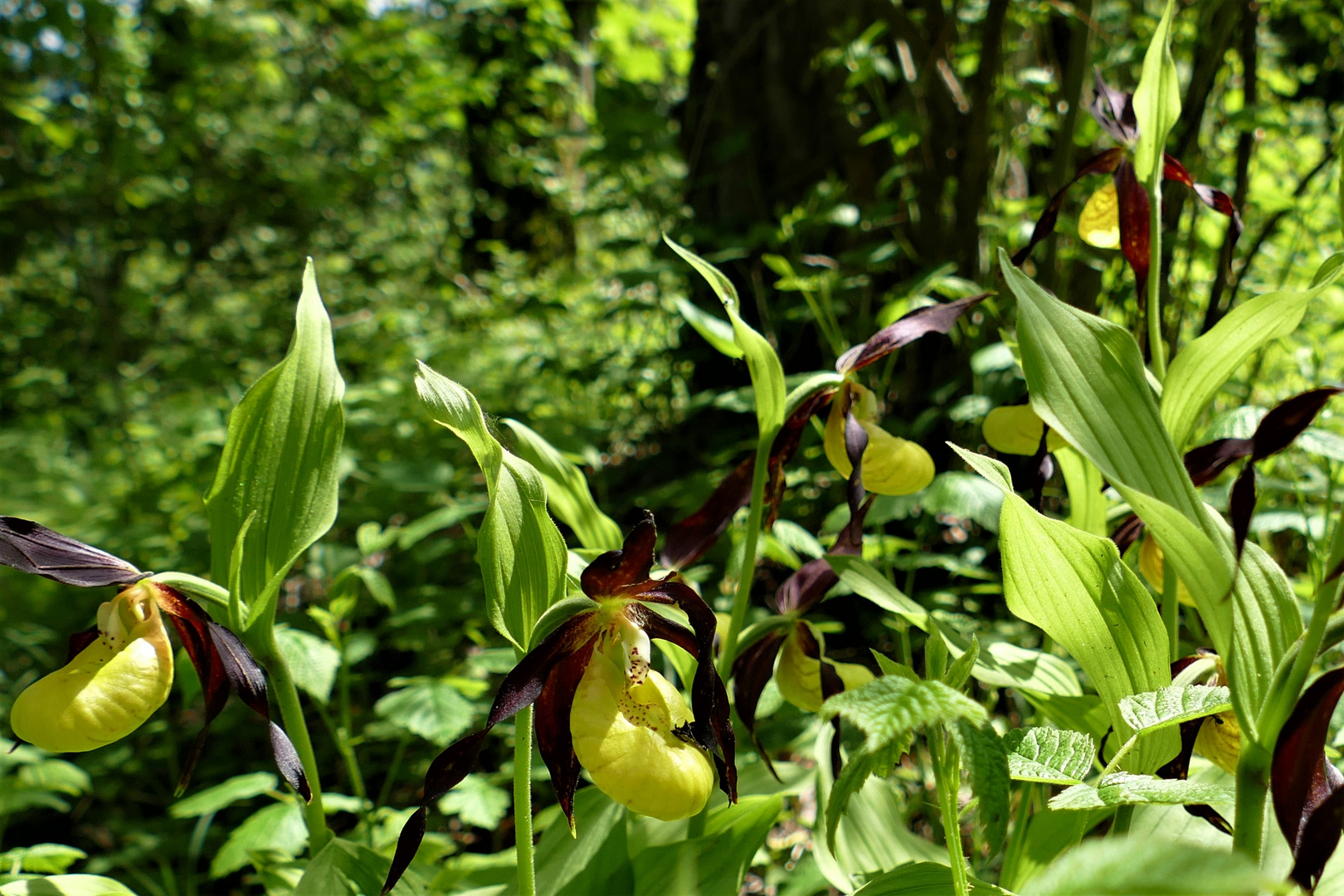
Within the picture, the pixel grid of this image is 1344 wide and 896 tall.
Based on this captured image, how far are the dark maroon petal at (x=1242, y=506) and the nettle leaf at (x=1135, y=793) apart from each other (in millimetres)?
160

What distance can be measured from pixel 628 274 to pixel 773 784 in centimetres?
137

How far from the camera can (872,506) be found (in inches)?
47.5

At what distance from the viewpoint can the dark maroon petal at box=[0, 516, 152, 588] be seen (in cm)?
65

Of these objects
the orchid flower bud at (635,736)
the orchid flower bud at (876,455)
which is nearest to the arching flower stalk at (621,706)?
the orchid flower bud at (635,736)

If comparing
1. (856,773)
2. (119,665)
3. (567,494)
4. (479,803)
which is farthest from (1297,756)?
(479,803)

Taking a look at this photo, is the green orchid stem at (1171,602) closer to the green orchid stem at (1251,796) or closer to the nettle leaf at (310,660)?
the green orchid stem at (1251,796)

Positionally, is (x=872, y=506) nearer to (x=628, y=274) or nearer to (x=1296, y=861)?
(x=1296, y=861)

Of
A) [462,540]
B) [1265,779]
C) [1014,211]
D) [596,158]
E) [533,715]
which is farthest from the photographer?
[596,158]

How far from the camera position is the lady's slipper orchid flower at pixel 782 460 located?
2.75 ft

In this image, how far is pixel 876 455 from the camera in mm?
930

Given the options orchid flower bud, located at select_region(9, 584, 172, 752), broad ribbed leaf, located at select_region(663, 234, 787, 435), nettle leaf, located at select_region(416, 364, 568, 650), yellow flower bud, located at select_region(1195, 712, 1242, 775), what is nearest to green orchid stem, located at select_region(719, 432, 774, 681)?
broad ribbed leaf, located at select_region(663, 234, 787, 435)

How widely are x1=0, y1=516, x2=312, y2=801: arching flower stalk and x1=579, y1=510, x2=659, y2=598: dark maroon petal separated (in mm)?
328

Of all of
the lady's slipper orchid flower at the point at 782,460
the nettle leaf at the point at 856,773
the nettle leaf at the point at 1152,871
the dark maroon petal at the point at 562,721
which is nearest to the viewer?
the nettle leaf at the point at 1152,871

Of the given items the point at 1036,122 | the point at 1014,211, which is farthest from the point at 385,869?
the point at 1036,122
